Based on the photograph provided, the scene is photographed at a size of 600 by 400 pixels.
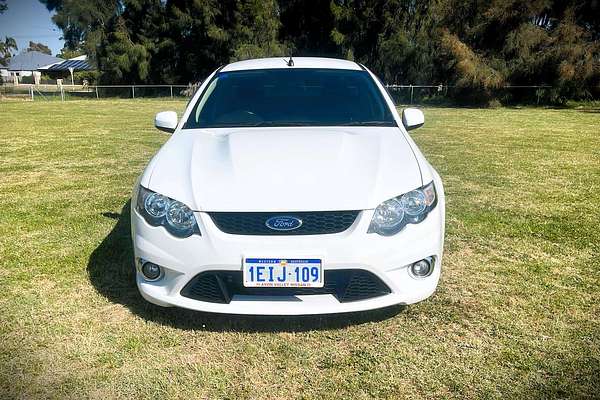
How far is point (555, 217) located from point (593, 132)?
995cm

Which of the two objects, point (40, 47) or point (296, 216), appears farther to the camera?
point (40, 47)

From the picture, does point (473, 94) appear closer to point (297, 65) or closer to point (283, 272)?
point (297, 65)

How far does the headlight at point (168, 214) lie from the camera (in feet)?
8.07

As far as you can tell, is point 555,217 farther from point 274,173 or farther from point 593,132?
point 593,132

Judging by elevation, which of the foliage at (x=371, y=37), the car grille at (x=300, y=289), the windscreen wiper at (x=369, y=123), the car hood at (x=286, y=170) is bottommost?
the car grille at (x=300, y=289)

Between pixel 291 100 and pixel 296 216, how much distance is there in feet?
5.16

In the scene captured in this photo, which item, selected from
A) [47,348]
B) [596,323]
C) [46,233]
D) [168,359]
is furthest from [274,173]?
[46,233]

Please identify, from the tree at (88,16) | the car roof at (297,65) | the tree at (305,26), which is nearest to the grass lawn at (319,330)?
the car roof at (297,65)

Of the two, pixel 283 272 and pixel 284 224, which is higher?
pixel 284 224

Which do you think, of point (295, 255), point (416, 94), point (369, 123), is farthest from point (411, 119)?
point (416, 94)

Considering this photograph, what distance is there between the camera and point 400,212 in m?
2.50

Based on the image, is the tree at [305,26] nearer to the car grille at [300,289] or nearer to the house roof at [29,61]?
the car grille at [300,289]

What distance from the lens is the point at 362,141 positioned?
3053 millimetres

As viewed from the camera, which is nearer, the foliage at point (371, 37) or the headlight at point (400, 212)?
the headlight at point (400, 212)
